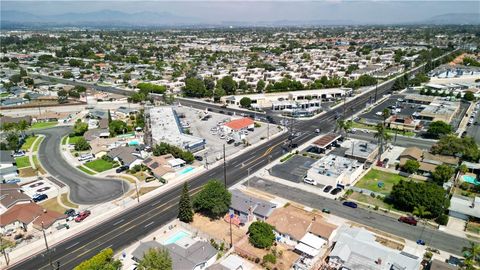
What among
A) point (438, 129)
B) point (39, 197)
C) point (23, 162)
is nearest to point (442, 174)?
point (438, 129)

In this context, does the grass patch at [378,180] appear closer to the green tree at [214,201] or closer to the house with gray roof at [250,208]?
the house with gray roof at [250,208]

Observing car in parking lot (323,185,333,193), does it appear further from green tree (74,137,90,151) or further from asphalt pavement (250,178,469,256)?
green tree (74,137,90,151)

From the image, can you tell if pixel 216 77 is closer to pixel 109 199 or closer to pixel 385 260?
pixel 109 199

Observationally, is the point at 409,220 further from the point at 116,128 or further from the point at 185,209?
the point at 116,128

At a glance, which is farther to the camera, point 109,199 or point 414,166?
point 414,166

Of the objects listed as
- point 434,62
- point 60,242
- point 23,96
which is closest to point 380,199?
point 60,242

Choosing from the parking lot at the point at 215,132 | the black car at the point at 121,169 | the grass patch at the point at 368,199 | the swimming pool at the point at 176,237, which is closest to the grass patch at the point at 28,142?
the black car at the point at 121,169
